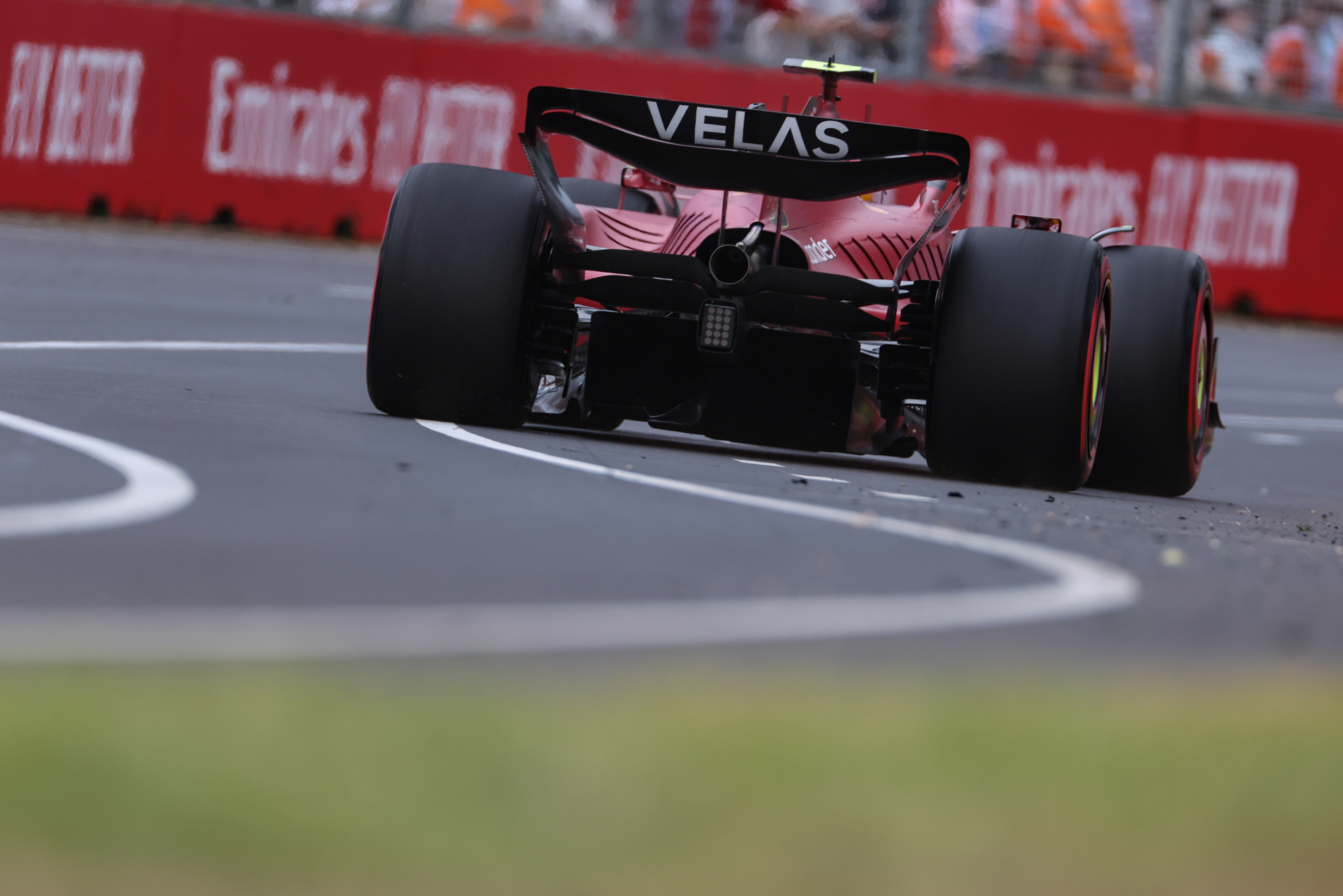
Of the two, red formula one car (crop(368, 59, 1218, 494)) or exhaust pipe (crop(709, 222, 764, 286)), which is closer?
red formula one car (crop(368, 59, 1218, 494))

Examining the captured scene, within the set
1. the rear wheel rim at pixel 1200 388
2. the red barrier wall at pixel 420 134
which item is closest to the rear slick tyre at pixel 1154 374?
the rear wheel rim at pixel 1200 388

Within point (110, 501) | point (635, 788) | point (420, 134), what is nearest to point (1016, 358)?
point (110, 501)

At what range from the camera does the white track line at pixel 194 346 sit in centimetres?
768

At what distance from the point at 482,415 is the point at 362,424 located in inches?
15.7

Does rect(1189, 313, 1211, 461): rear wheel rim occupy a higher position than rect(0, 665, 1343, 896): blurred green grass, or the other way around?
rect(1189, 313, 1211, 461): rear wheel rim

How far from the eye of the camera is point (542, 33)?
53.9 ft

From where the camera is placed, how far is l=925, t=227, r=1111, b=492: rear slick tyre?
5.83 m

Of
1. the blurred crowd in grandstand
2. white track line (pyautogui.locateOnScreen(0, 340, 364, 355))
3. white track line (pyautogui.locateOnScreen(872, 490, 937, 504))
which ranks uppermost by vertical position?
the blurred crowd in grandstand

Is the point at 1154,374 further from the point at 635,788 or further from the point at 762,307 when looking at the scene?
the point at 635,788

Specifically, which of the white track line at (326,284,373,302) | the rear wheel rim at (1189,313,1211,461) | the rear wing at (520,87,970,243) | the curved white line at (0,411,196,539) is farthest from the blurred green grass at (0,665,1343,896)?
the white track line at (326,284,373,302)

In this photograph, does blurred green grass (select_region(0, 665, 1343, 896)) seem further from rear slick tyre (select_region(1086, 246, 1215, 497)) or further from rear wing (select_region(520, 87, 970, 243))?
rear slick tyre (select_region(1086, 246, 1215, 497))

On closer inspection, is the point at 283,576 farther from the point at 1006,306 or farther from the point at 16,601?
the point at 1006,306

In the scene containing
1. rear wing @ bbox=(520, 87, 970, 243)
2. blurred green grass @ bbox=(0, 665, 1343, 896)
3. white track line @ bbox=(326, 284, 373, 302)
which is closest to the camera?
blurred green grass @ bbox=(0, 665, 1343, 896)

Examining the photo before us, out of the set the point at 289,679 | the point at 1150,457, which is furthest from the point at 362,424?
the point at 289,679
